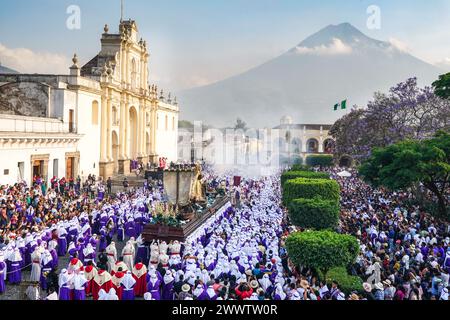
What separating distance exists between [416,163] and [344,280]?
9.22 m

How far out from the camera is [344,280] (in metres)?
14.1

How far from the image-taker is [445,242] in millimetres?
16156

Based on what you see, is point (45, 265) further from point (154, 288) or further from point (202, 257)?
point (202, 257)

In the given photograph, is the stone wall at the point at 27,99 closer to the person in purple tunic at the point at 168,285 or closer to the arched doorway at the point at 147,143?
the arched doorway at the point at 147,143

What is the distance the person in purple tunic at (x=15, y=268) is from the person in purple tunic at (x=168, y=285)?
4620 mm

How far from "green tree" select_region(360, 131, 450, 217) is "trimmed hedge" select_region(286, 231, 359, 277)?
8.53 meters

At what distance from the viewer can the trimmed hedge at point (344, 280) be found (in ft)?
42.1

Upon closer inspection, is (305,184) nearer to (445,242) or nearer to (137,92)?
(445,242)

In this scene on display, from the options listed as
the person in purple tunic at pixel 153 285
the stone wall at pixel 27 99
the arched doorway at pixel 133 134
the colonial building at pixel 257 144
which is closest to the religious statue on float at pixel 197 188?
the person in purple tunic at pixel 153 285

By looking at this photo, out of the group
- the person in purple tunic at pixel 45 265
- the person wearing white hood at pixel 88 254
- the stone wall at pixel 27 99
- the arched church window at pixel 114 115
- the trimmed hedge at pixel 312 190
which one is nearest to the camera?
the person in purple tunic at pixel 45 265

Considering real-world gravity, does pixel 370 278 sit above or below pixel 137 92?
below
